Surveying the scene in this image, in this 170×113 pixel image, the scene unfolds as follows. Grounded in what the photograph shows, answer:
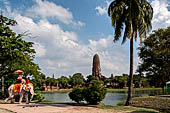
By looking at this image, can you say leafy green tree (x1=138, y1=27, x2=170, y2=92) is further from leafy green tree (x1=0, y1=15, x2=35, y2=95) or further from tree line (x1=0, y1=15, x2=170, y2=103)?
leafy green tree (x1=0, y1=15, x2=35, y2=95)

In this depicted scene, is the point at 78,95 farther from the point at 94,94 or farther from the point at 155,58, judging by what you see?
the point at 155,58

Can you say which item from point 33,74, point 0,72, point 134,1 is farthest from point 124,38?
point 0,72

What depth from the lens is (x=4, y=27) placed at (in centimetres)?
2070

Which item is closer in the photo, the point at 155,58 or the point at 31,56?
the point at 31,56

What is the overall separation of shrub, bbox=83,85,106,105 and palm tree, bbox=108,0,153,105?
8.75ft

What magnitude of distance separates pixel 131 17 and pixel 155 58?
16719mm

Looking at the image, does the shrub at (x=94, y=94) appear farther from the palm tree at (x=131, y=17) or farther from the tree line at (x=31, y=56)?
the tree line at (x=31, y=56)

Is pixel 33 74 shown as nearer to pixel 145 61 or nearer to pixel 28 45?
pixel 28 45

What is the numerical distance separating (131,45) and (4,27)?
1280cm

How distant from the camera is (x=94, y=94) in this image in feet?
52.9

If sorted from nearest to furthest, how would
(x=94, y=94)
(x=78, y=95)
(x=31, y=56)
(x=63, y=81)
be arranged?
(x=94, y=94)
(x=78, y=95)
(x=31, y=56)
(x=63, y=81)

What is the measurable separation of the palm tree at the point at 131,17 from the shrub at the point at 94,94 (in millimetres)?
2667

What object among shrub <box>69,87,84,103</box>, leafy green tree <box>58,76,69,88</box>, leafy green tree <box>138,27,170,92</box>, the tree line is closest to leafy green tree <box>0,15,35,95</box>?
the tree line

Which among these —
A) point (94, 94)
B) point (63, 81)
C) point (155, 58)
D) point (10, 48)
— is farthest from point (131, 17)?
point (63, 81)
